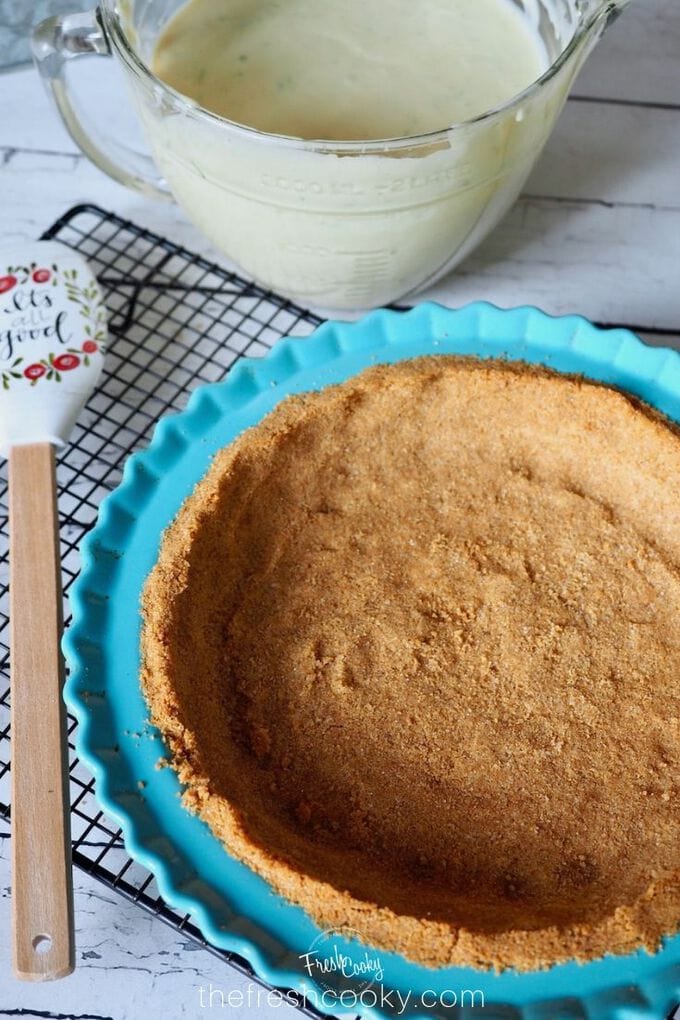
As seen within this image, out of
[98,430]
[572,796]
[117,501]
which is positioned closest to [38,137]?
[98,430]

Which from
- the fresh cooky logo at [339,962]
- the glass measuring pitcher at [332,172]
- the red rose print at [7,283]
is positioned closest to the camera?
the fresh cooky logo at [339,962]

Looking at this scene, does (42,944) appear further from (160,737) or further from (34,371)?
(34,371)

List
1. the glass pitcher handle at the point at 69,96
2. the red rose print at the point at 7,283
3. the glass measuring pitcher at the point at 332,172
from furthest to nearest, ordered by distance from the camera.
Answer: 1. the red rose print at the point at 7,283
2. the glass pitcher handle at the point at 69,96
3. the glass measuring pitcher at the point at 332,172

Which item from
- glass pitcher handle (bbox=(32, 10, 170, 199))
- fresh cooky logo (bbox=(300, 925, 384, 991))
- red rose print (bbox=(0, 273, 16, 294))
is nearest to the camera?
fresh cooky logo (bbox=(300, 925, 384, 991))

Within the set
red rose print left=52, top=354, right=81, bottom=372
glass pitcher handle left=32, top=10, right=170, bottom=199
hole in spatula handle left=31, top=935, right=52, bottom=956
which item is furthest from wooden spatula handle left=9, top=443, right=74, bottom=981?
glass pitcher handle left=32, top=10, right=170, bottom=199

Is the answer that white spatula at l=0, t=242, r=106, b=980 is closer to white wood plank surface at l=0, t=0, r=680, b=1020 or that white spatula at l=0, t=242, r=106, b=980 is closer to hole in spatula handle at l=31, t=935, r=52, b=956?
hole in spatula handle at l=31, t=935, r=52, b=956

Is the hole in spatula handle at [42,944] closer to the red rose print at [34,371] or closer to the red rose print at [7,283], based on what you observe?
the red rose print at [34,371]

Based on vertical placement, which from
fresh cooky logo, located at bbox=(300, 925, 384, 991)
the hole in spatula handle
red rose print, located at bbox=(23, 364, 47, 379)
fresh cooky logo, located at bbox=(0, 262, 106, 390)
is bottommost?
fresh cooky logo, located at bbox=(300, 925, 384, 991)

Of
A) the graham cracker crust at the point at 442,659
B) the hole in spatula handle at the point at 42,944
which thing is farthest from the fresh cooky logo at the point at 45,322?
the hole in spatula handle at the point at 42,944
